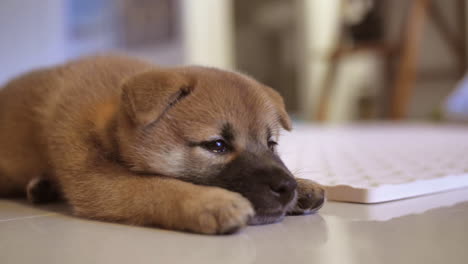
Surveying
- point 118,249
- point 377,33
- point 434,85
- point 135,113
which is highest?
point 135,113

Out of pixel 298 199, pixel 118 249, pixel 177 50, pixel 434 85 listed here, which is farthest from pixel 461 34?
pixel 118 249

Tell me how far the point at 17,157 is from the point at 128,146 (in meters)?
0.54

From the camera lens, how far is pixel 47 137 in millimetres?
1452

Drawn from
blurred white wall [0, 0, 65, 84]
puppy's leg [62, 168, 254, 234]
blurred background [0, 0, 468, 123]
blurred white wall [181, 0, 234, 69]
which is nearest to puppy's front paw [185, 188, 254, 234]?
puppy's leg [62, 168, 254, 234]

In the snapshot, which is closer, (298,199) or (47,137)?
(298,199)

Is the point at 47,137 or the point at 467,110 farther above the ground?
the point at 47,137

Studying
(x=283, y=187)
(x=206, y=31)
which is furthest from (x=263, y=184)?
(x=206, y=31)

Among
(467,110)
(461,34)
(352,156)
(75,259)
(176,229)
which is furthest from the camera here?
(461,34)

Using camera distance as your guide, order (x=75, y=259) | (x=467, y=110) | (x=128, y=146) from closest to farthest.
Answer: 1. (x=75, y=259)
2. (x=128, y=146)
3. (x=467, y=110)

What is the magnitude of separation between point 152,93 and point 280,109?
42cm

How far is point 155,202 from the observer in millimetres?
1143

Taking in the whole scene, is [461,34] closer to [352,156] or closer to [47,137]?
[352,156]

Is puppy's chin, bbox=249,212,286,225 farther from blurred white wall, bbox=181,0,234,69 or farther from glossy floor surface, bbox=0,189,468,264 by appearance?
blurred white wall, bbox=181,0,234,69

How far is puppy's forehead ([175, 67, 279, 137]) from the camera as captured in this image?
4.06 ft
